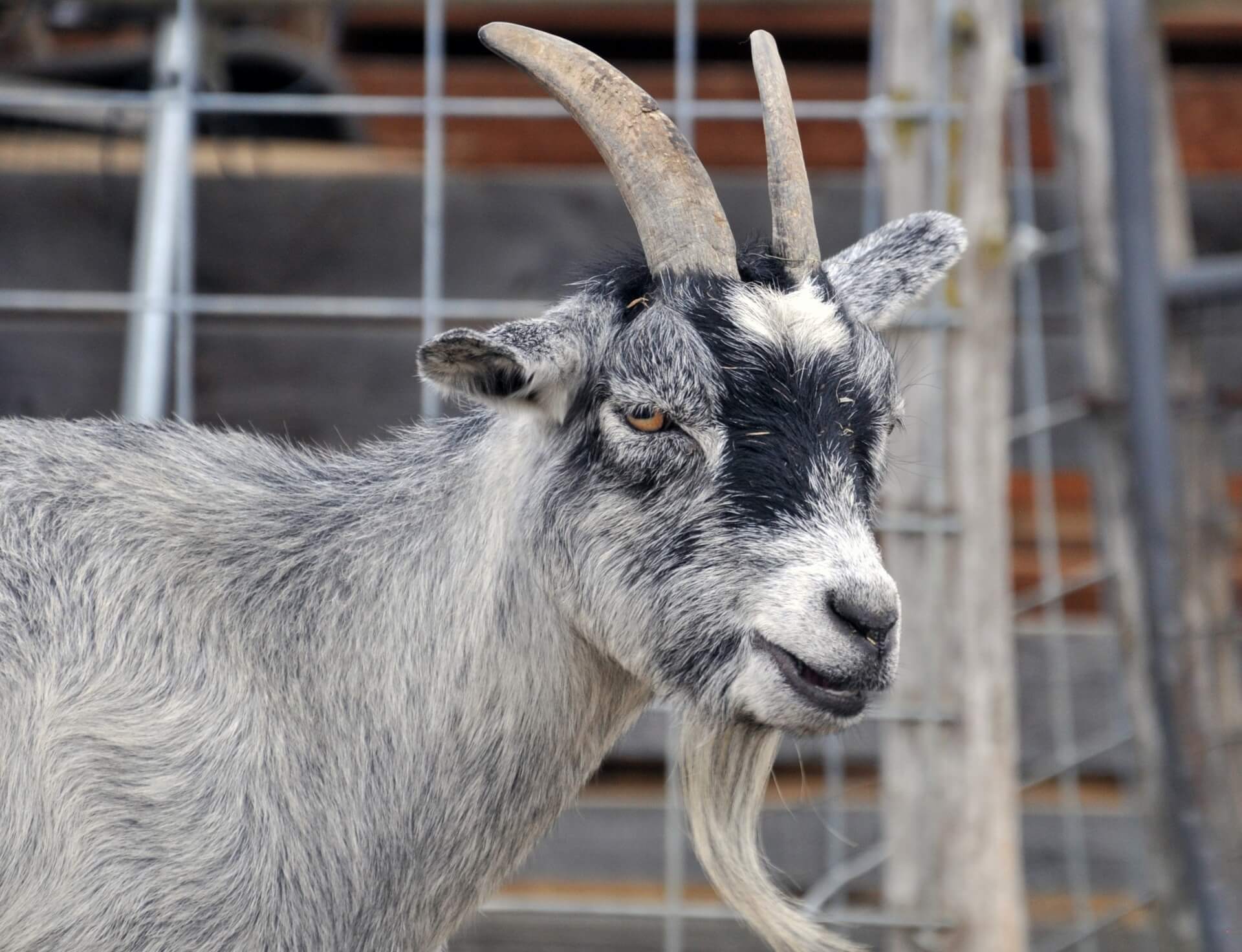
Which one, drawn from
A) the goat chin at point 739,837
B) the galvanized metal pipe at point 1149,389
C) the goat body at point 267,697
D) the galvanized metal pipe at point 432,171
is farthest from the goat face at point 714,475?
the galvanized metal pipe at point 1149,389

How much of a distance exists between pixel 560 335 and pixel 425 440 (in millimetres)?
533

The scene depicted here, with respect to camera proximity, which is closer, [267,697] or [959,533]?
[267,697]

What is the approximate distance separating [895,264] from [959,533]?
1.34m

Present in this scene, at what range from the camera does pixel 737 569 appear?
7.14 feet

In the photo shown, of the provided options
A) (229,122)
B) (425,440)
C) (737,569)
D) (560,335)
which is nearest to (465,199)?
(229,122)

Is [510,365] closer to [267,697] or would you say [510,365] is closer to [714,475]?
[714,475]

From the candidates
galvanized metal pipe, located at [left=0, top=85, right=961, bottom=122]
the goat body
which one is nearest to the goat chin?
the goat body

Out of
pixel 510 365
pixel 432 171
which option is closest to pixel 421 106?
pixel 432 171

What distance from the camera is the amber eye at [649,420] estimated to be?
7.41 feet

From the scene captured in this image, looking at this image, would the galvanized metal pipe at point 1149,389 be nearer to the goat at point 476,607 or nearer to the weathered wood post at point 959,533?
the weathered wood post at point 959,533

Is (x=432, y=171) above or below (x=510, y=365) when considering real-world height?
above

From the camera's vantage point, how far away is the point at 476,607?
244 cm

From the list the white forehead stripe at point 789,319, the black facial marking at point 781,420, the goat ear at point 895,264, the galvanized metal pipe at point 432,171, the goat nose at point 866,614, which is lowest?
the goat nose at point 866,614

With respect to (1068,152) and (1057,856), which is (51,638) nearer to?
(1068,152)
